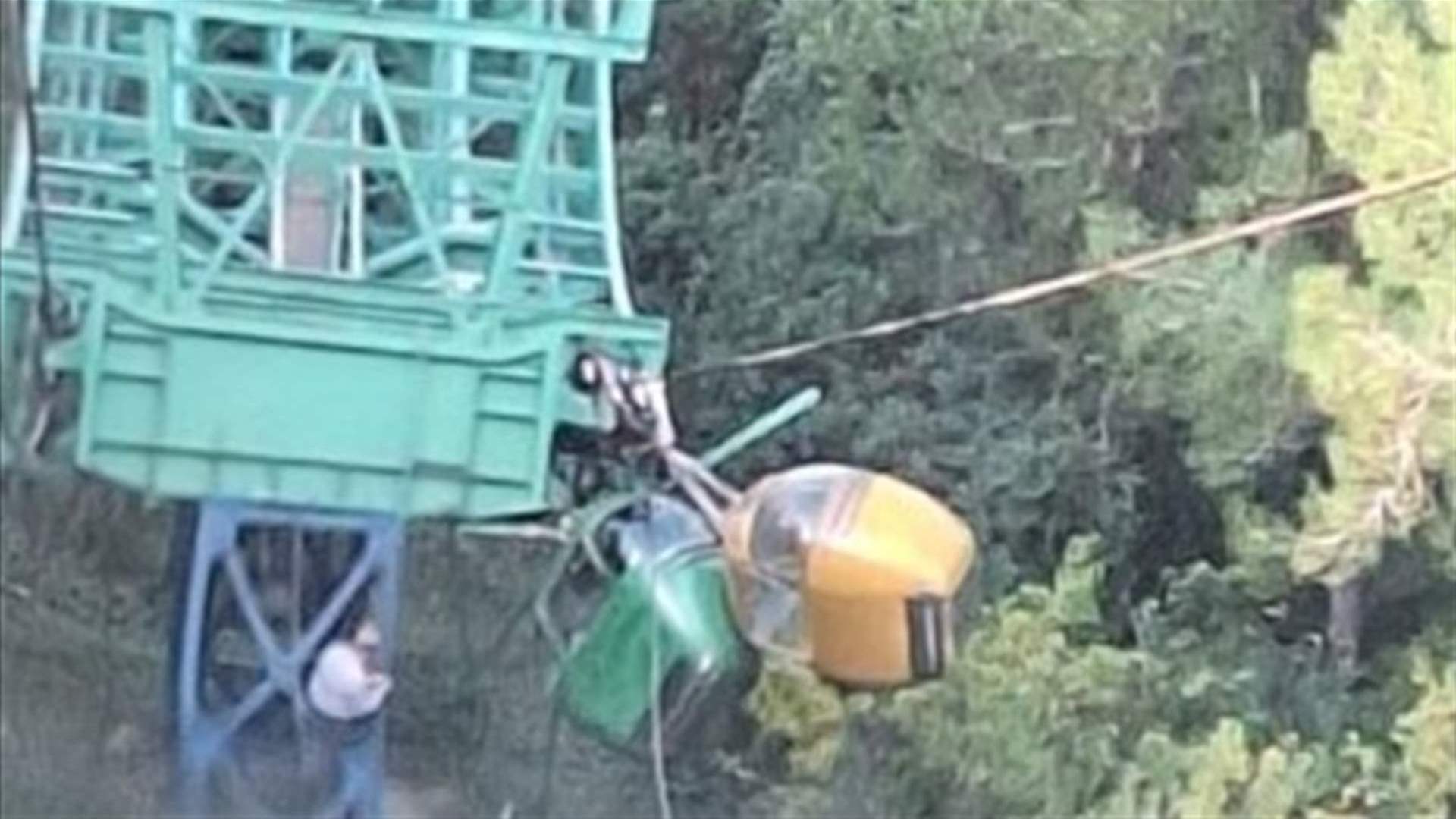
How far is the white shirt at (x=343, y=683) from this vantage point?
393cm

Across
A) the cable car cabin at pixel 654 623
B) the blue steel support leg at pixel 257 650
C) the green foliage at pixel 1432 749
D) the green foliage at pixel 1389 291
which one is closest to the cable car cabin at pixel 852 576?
the cable car cabin at pixel 654 623

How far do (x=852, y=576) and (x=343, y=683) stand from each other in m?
0.60

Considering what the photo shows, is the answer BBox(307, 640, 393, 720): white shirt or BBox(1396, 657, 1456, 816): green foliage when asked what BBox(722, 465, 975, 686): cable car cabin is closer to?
BBox(307, 640, 393, 720): white shirt

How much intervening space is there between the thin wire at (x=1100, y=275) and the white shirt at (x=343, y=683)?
3.26ft

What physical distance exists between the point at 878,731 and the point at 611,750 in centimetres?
57

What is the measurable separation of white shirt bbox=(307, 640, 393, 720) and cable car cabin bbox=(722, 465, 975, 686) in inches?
16.4

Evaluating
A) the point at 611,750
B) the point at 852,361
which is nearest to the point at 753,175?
the point at 852,361

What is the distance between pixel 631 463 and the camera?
3.92 meters

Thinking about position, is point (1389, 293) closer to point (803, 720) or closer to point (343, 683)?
point (803, 720)

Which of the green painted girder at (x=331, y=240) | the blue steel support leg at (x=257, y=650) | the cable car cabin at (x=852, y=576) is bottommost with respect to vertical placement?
the blue steel support leg at (x=257, y=650)

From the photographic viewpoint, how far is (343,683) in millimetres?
3932

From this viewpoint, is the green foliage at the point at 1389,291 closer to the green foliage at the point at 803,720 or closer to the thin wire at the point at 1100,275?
the thin wire at the point at 1100,275

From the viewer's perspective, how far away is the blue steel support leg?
390 cm

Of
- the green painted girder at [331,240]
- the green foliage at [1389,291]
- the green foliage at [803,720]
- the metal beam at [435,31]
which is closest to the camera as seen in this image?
the green painted girder at [331,240]
